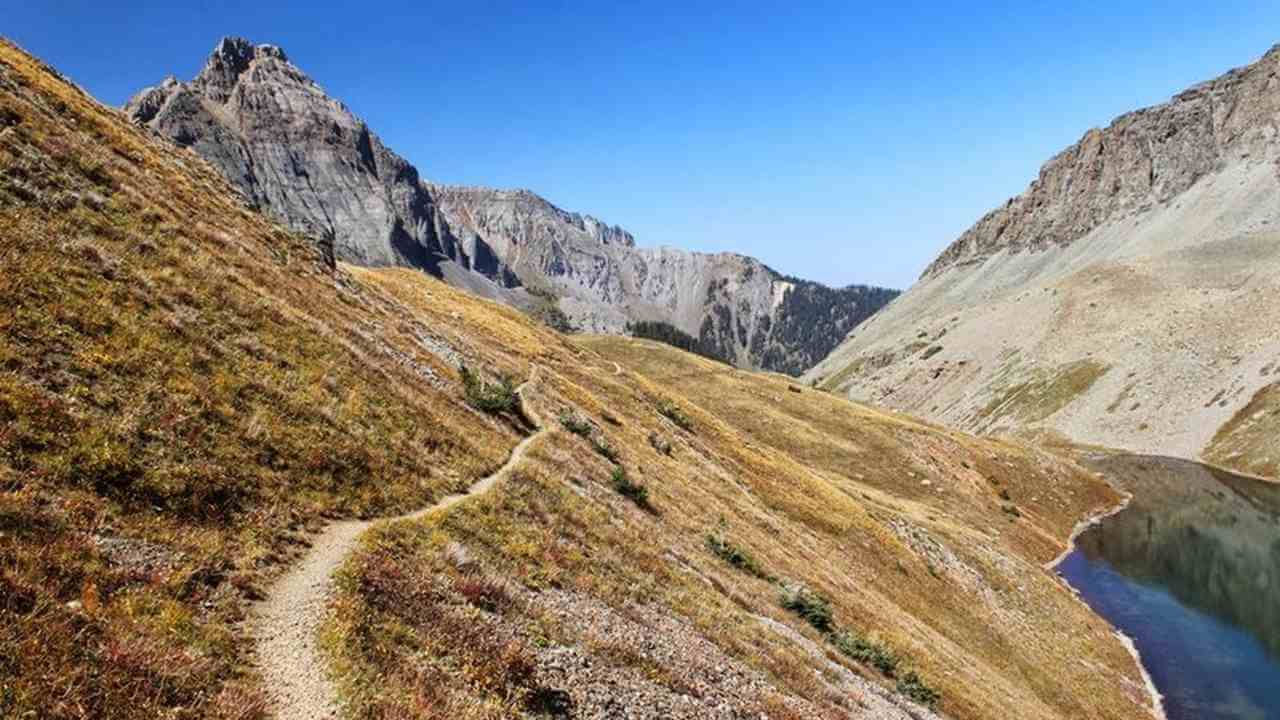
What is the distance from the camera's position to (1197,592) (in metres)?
70.3

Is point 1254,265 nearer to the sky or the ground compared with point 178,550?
nearer to the sky

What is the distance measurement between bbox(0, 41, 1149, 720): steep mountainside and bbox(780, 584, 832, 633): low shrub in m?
0.15

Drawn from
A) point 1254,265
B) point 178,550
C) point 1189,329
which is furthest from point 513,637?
point 1254,265

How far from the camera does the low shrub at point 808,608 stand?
106 ft

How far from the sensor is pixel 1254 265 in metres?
199

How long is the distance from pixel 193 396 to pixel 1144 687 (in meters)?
60.6

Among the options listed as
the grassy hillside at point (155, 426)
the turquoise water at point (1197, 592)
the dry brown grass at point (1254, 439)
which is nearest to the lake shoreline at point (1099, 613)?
the turquoise water at point (1197, 592)

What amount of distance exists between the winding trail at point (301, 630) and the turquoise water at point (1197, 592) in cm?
5513

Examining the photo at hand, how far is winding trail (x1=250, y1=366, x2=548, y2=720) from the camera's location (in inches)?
471

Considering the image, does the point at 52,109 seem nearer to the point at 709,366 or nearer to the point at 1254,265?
the point at 709,366

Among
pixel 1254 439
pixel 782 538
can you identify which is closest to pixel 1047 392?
pixel 1254 439

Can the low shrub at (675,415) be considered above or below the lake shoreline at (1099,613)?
above

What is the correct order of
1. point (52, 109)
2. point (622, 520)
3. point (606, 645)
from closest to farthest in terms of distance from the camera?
point (606, 645) → point (622, 520) → point (52, 109)

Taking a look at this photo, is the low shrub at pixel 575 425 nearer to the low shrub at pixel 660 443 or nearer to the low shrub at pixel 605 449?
the low shrub at pixel 605 449
